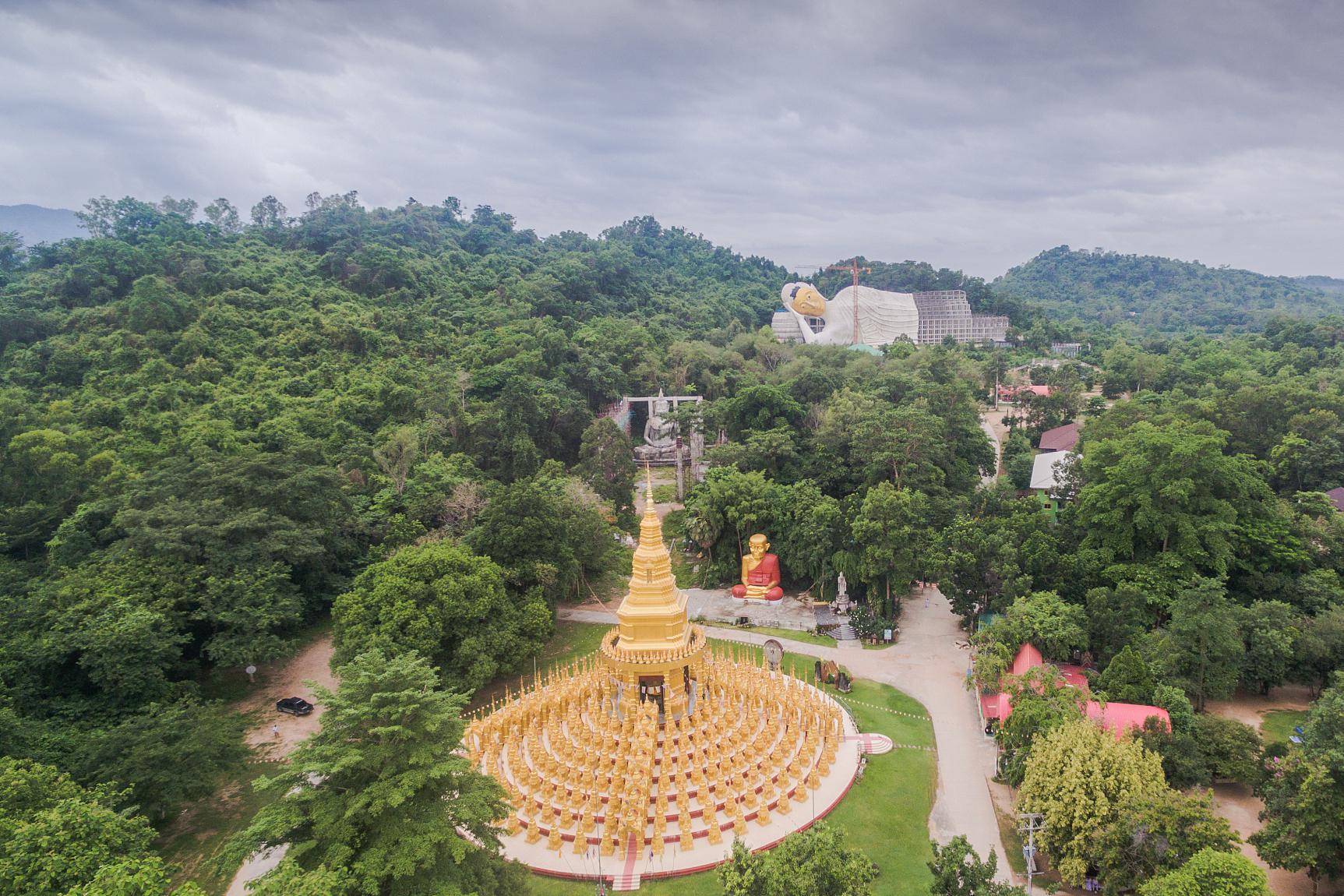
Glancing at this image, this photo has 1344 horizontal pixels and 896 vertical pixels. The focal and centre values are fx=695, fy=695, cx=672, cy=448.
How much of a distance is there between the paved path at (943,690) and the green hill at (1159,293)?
123 meters

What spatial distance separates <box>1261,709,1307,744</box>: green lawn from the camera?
2108cm

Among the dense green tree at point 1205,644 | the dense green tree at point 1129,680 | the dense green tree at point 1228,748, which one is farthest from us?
the dense green tree at point 1205,644

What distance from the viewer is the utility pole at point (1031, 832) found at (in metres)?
15.9

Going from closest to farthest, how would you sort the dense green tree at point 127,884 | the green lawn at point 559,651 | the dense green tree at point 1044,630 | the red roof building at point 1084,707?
the dense green tree at point 127,884
the red roof building at point 1084,707
the dense green tree at point 1044,630
the green lawn at point 559,651

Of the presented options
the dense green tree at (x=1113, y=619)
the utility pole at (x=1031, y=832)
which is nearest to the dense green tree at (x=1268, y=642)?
the dense green tree at (x=1113, y=619)

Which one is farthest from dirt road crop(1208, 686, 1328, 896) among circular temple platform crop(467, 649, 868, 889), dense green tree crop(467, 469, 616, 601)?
dense green tree crop(467, 469, 616, 601)

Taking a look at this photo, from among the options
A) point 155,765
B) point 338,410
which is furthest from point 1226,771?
point 338,410

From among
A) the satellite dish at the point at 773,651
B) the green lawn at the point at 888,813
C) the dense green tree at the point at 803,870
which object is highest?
the dense green tree at the point at 803,870

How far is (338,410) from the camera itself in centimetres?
4225

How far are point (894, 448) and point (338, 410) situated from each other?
32470 mm

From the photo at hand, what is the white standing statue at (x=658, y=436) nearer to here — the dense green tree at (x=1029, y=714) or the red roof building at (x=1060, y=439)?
the red roof building at (x=1060, y=439)

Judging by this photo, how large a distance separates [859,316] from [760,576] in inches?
2564

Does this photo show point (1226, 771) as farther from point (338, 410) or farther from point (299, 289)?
point (299, 289)

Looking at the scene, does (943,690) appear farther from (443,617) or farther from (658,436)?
(658,436)
